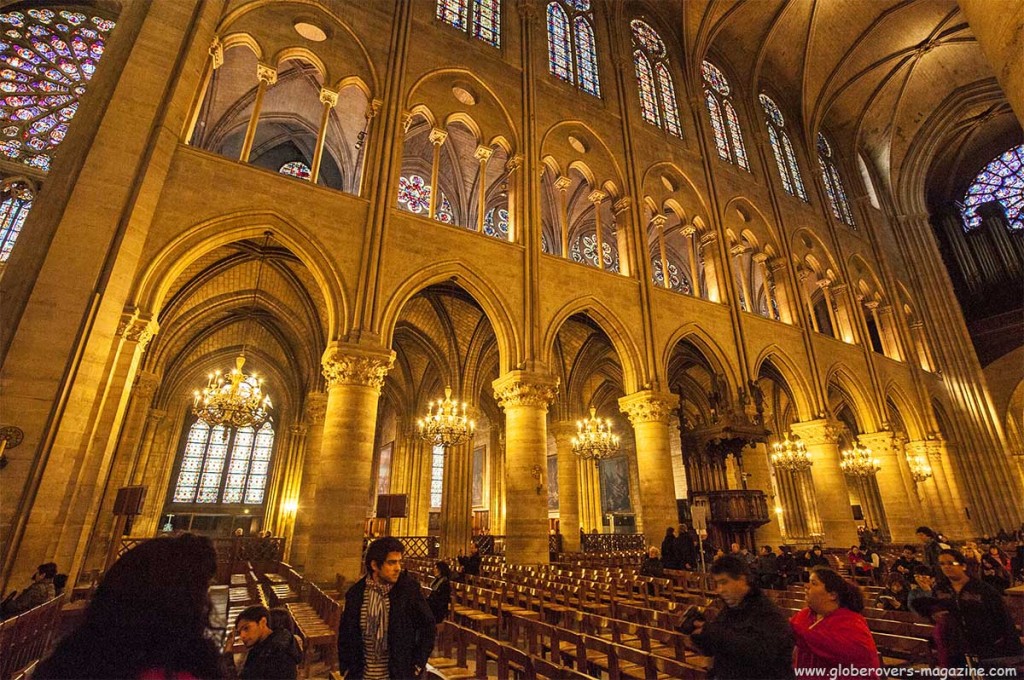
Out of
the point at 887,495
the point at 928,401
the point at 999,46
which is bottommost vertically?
the point at 887,495

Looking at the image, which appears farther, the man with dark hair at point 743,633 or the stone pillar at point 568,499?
the stone pillar at point 568,499

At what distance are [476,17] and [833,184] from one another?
18.7 metres

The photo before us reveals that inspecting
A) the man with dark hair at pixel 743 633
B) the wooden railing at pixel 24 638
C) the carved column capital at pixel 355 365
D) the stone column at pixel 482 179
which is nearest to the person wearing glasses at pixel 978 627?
the man with dark hair at pixel 743 633

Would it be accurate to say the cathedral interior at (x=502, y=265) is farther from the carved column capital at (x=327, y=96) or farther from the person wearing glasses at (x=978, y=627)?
the person wearing glasses at (x=978, y=627)

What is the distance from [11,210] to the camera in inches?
532

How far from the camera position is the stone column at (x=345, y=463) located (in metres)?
8.34

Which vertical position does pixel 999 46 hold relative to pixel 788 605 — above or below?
above

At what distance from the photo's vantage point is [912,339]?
22.0 meters

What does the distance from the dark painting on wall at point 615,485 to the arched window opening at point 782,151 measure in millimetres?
14213

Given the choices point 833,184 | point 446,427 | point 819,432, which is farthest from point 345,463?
point 833,184

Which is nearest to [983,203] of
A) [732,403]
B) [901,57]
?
[901,57]

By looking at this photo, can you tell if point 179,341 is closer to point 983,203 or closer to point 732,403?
point 732,403

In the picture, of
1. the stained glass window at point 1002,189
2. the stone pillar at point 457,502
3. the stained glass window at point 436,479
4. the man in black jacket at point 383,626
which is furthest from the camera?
the stained glass window at point 1002,189

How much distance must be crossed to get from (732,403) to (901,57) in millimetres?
21225
